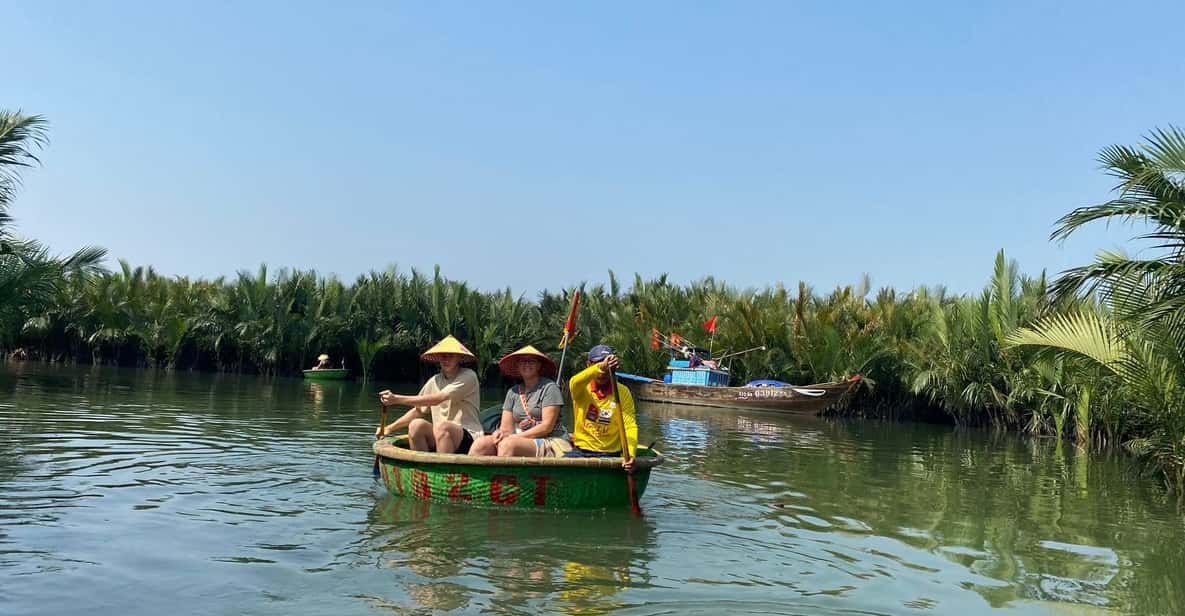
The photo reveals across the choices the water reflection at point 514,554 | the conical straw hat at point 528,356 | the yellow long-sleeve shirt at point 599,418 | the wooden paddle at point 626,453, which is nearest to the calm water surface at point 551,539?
the water reflection at point 514,554

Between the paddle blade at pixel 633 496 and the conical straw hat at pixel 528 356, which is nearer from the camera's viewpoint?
the paddle blade at pixel 633 496

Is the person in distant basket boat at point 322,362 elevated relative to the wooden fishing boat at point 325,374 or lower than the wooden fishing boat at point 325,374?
elevated

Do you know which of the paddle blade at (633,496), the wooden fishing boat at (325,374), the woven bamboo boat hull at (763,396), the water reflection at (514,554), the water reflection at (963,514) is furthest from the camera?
the wooden fishing boat at (325,374)

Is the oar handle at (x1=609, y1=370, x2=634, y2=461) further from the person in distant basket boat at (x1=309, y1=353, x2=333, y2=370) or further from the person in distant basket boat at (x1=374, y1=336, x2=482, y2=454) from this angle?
the person in distant basket boat at (x1=309, y1=353, x2=333, y2=370)

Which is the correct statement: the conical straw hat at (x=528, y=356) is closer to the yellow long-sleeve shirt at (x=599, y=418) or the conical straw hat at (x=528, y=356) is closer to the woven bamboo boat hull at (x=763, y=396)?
the yellow long-sleeve shirt at (x=599, y=418)

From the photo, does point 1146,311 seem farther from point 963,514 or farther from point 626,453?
point 626,453

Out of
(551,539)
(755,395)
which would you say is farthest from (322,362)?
(551,539)

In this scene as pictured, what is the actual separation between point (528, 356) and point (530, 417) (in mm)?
643

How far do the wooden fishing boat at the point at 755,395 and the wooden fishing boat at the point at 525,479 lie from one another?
1741 cm

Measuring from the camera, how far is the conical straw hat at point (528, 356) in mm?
9578

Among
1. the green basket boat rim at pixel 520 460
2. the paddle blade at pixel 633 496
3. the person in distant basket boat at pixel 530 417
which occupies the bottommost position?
the paddle blade at pixel 633 496

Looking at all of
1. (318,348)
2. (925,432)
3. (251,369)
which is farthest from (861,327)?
(251,369)

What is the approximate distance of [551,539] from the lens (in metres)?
7.94

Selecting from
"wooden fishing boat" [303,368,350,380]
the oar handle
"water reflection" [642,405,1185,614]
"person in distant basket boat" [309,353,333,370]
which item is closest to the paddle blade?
the oar handle
